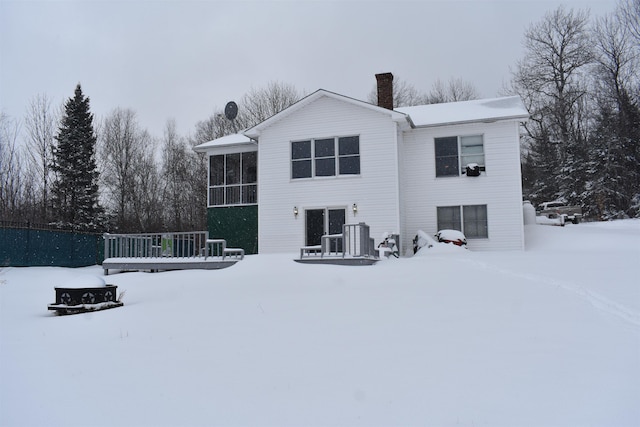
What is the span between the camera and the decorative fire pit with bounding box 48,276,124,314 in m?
8.09

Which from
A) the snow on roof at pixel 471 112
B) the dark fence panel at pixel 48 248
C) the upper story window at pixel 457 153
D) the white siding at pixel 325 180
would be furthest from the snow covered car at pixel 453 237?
the dark fence panel at pixel 48 248

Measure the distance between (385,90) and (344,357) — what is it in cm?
1436

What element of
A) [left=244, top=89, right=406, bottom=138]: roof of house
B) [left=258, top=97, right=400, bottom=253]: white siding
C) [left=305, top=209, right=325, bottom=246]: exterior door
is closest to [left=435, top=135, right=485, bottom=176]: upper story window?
[left=244, top=89, right=406, bottom=138]: roof of house

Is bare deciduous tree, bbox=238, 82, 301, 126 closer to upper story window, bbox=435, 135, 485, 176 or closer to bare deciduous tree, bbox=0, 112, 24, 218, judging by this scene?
bare deciduous tree, bbox=0, 112, 24, 218

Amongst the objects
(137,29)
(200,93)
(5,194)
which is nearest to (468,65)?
(200,93)

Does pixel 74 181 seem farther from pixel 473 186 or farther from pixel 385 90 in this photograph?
pixel 473 186

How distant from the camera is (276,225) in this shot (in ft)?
54.4

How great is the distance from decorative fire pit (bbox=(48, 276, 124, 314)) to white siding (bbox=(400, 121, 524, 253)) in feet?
33.6

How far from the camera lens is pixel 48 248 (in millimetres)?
20188

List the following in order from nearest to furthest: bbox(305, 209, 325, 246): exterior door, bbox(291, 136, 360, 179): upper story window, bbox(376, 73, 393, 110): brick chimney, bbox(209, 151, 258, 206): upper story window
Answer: bbox(291, 136, 360, 179): upper story window
bbox(305, 209, 325, 246): exterior door
bbox(376, 73, 393, 110): brick chimney
bbox(209, 151, 258, 206): upper story window

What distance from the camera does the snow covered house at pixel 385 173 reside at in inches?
620

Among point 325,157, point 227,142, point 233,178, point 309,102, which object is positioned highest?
point 309,102

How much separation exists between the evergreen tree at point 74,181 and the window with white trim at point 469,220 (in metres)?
20.6

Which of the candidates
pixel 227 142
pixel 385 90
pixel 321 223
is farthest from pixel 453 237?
pixel 227 142
